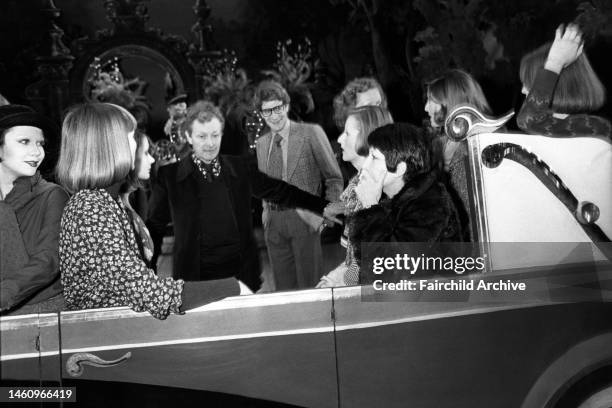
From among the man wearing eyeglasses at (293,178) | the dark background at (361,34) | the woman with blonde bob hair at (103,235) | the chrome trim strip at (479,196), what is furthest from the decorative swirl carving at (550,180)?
the dark background at (361,34)

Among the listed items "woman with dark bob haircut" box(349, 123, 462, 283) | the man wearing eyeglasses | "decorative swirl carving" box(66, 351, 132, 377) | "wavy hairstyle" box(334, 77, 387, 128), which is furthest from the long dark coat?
"decorative swirl carving" box(66, 351, 132, 377)

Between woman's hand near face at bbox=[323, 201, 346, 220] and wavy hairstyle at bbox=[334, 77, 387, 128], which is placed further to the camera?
wavy hairstyle at bbox=[334, 77, 387, 128]

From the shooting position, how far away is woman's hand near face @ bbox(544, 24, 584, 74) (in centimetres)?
325

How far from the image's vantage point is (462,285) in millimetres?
2443

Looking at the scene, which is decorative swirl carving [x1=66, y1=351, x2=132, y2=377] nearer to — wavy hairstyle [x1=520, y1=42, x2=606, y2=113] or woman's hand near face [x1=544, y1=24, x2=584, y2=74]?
wavy hairstyle [x1=520, y1=42, x2=606, y2=113]

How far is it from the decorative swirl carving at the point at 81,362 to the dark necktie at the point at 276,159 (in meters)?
2.12

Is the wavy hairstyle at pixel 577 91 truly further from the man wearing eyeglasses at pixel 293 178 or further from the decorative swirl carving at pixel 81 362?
the decorative swirl carving at pixel 81 362

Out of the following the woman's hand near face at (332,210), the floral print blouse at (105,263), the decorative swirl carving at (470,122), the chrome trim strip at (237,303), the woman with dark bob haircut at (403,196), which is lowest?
the chrome trim strip at (237,303)

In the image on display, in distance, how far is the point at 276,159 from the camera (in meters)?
4.27

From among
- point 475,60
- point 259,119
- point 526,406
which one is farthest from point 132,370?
point 475,60

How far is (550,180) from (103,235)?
140 cm

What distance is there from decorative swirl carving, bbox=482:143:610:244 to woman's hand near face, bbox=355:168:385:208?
0.34m

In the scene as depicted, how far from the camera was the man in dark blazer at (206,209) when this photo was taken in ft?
11.7

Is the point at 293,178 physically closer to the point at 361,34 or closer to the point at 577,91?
the point at 577,91
